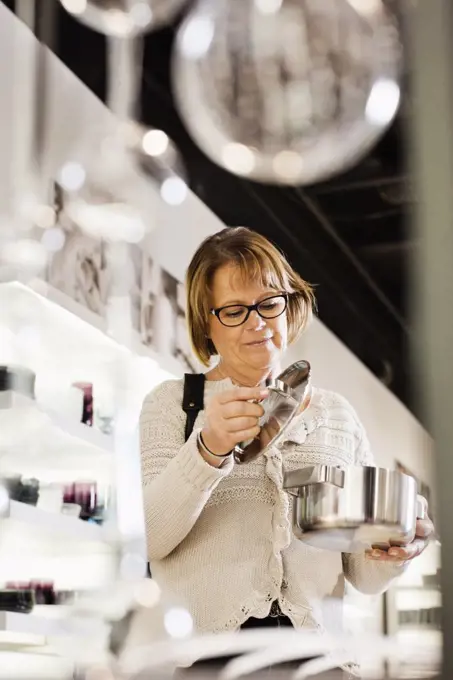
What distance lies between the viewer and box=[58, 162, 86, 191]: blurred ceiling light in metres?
2.37

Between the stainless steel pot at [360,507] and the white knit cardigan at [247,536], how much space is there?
0.31ft

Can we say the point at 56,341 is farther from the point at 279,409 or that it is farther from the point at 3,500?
the point at 279,409

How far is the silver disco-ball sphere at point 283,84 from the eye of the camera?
3.63 ft

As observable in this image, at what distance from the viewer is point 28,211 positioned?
2402 mm

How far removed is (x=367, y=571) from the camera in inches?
41.5

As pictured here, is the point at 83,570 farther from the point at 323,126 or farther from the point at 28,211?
the point at 323,126

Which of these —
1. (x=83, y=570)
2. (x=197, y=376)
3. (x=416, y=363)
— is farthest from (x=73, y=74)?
(x=416, y=363)

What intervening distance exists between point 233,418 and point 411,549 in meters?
0.22

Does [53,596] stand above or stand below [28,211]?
below

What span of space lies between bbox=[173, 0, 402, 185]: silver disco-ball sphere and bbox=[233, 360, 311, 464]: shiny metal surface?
0.25 m

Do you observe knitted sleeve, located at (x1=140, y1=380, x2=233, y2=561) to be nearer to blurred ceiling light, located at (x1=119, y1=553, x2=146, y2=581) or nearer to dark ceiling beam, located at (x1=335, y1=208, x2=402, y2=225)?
blurred ceiling light, located at (x1=119, y1=553, x2=146, y2=581)

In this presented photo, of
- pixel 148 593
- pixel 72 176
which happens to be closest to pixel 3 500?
pixel 72 176

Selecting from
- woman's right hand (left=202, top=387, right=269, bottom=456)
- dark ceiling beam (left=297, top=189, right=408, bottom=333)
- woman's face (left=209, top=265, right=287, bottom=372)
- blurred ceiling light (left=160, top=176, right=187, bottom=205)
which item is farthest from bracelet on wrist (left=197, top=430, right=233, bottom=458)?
blurred ceiling light (left=160, top=176, right=187, bottom=205)

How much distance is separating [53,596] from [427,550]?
1.19 metres
